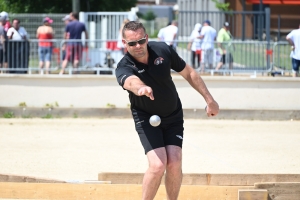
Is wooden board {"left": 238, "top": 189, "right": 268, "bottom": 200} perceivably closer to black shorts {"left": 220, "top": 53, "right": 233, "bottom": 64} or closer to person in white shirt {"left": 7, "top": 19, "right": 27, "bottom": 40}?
black shorts {"left": 220, "top": 53, "right": 233, "bottom": 64}

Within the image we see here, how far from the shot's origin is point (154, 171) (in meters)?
6.42

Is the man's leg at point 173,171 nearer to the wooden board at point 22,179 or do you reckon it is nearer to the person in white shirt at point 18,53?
the wooden board at point 22,179

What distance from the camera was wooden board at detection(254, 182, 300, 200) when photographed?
7.18 meters

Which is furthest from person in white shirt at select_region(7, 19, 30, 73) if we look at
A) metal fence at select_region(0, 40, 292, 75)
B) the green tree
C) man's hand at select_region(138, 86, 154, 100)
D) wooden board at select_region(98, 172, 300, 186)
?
the green tree

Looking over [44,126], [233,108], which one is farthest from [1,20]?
[233,108]

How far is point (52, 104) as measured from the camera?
15648 millimetres

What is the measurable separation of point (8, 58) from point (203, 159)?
7.85 meters

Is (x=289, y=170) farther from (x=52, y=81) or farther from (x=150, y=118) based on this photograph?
(x=52, y=81)

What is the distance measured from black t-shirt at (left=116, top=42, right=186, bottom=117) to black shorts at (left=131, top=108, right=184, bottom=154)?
0.20 feet

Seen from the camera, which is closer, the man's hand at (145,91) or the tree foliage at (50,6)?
the man's hand at (145,91)

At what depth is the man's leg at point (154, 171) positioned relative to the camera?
253 inches

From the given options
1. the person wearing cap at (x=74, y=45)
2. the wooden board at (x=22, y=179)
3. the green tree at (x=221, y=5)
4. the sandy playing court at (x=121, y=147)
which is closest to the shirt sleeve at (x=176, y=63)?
the wooden board at (x=22, y=179)

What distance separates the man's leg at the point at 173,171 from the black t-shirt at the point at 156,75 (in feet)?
1.18

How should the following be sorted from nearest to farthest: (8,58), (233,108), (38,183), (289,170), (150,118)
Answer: (150,118) < (38,183) < (289,170) < (233,108) < (8,58)
